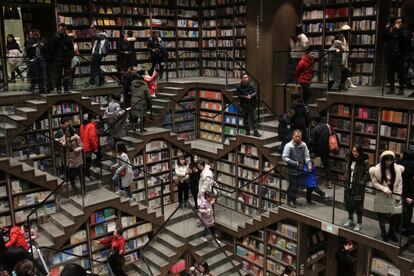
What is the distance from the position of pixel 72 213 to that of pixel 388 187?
561 cm

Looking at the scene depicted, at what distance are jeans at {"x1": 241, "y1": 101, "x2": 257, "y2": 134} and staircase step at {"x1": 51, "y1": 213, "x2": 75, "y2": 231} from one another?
14.9ft

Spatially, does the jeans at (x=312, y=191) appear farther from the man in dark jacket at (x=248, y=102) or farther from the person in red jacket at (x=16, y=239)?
the person in red jacket at (x=16, y=239)

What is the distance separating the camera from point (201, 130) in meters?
12.1

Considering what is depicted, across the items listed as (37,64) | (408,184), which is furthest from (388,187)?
(37,64)

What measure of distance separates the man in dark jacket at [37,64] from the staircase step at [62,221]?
3.12 m

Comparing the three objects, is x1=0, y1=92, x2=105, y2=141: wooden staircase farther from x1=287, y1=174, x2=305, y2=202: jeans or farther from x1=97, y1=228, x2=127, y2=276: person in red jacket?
x1=287, y1=174, x2=305, y2=202: jeans

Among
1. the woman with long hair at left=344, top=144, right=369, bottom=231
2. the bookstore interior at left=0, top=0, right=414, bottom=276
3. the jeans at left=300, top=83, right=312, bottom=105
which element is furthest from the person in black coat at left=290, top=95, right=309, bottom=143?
the woman with long hair at left=344, top=144, right=369, bottom=231

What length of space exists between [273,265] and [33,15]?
9.49 m

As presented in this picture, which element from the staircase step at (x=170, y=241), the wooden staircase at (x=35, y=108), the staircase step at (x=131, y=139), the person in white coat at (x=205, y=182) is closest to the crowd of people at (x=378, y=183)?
the person in white coat at (x=205, y=182)

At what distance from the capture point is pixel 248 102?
9.59 m

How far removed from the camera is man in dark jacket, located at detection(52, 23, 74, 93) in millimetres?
9672

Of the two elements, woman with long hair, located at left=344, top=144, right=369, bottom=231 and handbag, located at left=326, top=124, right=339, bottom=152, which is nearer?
woman with long hair, located at left=344, top=144, right=369, bottom=231

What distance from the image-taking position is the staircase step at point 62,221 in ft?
25.1

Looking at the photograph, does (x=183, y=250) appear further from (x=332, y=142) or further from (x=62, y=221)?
(x=332, y=142)
